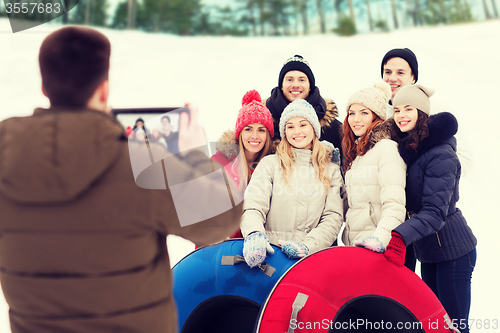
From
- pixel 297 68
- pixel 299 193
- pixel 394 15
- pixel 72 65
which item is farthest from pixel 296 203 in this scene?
pixel 394 15

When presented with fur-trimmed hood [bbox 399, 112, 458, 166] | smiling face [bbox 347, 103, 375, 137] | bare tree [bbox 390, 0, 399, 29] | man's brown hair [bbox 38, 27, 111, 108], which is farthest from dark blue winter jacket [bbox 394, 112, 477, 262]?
bare tree [bbox 390, 0, 399, 29]

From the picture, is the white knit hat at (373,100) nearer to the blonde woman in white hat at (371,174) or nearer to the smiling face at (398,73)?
the blonde woman in white hat at (371,174)

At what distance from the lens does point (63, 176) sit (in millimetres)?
740

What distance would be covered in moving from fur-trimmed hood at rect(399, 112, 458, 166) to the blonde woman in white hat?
0.05 meters

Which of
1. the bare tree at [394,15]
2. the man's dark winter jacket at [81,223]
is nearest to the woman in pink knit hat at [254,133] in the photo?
the man's dark winter jacket at [81,223]

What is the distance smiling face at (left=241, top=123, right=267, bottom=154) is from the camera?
2066 mm

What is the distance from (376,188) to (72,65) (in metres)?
1.31

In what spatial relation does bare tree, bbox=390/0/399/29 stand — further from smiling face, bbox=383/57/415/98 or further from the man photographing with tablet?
the man photographing with tablet

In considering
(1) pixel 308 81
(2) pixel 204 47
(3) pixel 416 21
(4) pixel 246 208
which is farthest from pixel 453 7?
(4) pixel 246 208

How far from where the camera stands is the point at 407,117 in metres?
1.74

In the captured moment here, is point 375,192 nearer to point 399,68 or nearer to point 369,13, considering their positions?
point 399,68

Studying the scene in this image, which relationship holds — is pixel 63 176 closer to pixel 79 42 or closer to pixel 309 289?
pixel 79 42

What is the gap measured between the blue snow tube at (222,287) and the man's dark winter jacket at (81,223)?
2.25 ft

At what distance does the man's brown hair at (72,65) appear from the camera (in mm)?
760
